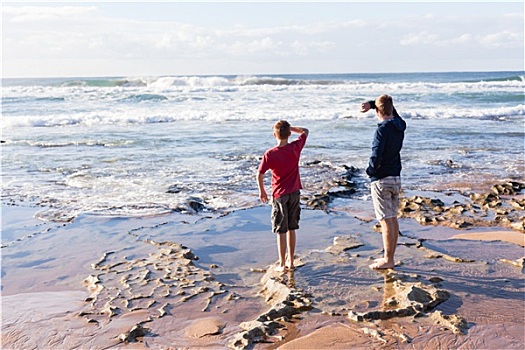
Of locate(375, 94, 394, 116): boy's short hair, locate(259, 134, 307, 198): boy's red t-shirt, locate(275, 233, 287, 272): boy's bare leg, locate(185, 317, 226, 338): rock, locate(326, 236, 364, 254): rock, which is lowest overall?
locate(185, 317, 226, 338): rock

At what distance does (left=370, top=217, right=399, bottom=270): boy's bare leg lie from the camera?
4.98 meters

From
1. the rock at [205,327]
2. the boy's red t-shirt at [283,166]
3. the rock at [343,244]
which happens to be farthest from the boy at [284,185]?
the rock at [205,327]

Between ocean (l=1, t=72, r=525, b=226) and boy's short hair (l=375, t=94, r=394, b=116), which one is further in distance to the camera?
ocean (l=1, t=72, r=525, b=226)

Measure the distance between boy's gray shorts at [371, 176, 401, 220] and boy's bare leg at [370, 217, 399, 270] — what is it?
7cm

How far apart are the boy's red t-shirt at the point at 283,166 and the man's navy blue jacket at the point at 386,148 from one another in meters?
0.71

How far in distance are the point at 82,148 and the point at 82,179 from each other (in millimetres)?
4480

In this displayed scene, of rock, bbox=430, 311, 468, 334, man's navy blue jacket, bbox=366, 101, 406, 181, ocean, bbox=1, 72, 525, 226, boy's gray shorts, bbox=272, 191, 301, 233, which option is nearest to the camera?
rock, bbox=430, 311, 468, 334

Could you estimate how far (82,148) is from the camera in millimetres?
13992

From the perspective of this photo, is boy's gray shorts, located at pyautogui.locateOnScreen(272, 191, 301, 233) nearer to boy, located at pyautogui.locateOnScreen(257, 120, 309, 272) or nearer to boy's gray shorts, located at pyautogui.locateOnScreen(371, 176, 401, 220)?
boy, located at pyautogui.locateOnScreen(257, 120, 309, 272)

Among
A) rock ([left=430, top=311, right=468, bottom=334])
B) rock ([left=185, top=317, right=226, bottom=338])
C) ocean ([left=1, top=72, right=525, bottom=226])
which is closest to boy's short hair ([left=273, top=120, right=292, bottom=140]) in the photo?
rock ([left=185, top=317, right=226, bottom=338])

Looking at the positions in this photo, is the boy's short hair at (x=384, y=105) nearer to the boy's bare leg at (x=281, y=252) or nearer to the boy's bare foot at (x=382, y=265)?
the boy's bare foot at (x=382, y=265)

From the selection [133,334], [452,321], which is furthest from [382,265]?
[133,334]

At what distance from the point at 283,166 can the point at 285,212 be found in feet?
1.49

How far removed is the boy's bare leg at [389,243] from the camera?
16.3 feet
